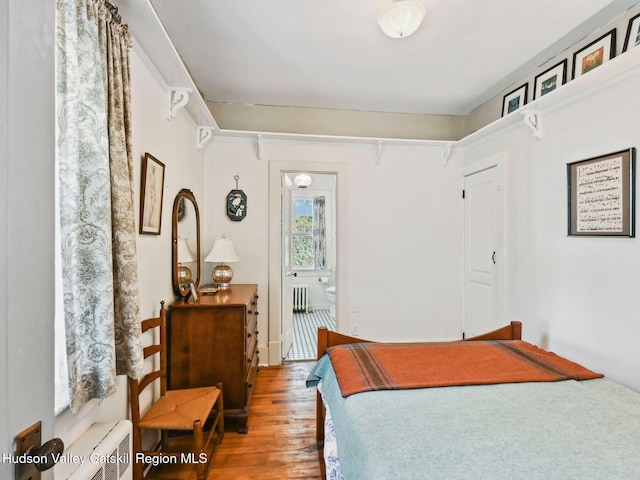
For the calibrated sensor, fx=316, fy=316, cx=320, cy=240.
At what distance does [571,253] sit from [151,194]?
9.50 ft

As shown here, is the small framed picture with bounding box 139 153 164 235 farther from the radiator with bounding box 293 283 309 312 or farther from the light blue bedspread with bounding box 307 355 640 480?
the radiator with bounding box 293 283 309 312

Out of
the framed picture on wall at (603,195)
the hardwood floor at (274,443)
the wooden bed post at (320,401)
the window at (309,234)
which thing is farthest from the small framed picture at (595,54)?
the window at (309,234)

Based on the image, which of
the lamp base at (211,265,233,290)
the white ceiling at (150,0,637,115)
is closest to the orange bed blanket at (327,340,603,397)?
the lamp base at (211,265,233,290)

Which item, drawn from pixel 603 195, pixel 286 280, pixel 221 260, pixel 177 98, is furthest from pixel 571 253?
pixel 177 98

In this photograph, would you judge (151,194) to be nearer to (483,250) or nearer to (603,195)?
(603,195)

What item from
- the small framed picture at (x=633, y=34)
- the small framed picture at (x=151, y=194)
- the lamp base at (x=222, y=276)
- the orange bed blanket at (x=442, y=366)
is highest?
the small framed picture at (x=633, y=34)

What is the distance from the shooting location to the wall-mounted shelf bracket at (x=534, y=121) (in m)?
2.55

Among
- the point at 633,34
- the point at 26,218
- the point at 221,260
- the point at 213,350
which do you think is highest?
the point at 633,34

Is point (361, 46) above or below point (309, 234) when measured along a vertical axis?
above

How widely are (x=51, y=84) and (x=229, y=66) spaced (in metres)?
2.36

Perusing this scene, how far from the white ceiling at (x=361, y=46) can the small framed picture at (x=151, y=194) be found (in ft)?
3.25

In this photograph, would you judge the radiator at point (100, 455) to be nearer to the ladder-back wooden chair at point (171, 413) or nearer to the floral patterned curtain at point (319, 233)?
the ladder-back wooden chair at point (171, 413)

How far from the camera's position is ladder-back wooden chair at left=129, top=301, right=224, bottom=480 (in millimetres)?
1627

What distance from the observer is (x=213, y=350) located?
2211 millimetres
